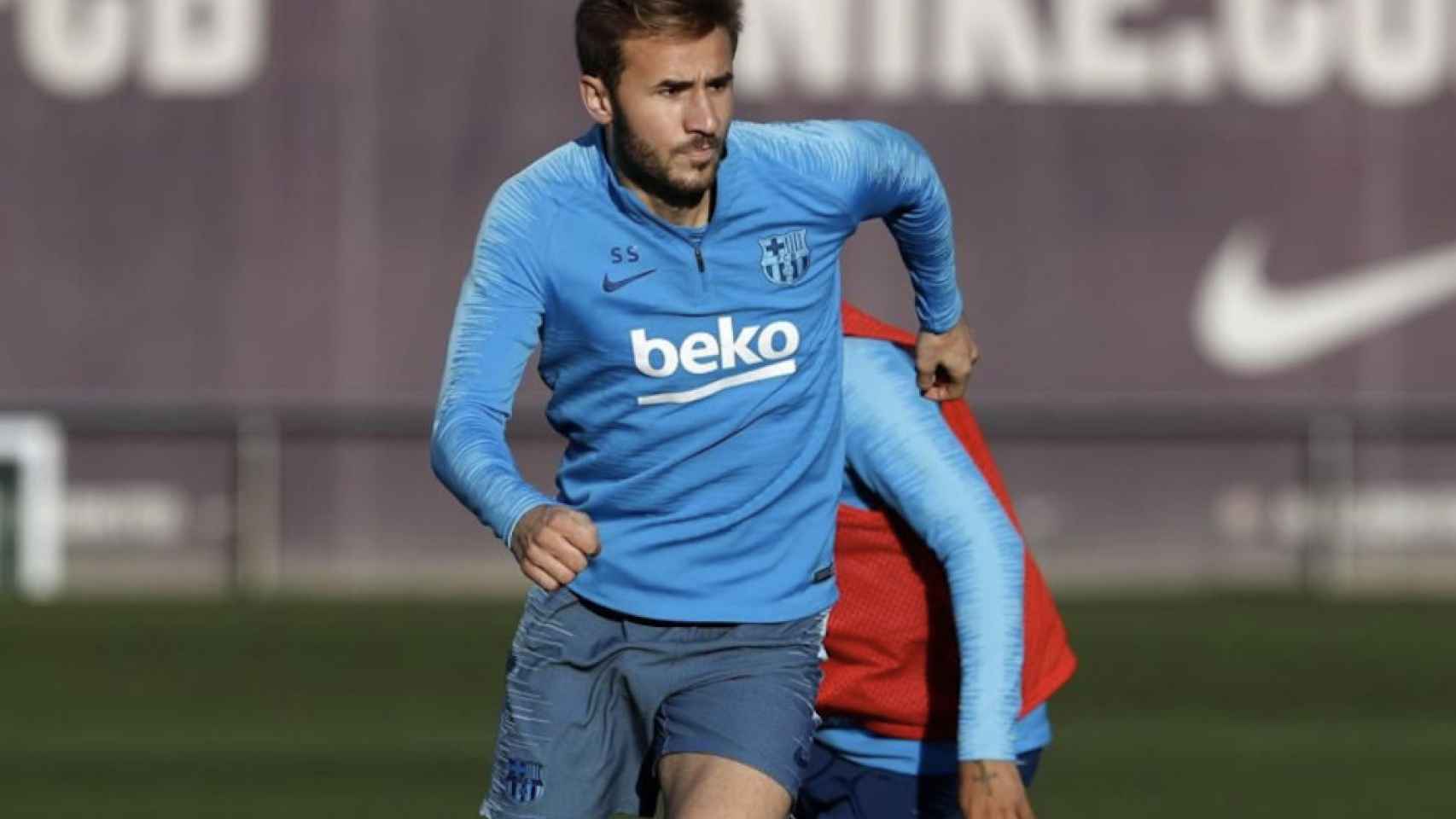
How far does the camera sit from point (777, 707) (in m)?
4.81

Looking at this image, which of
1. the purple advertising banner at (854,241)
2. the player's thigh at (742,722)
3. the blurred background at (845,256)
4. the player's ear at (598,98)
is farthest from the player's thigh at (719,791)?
the purple advertising banner at (854,241)

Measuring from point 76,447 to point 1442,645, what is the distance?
259 inches

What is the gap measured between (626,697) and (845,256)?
1041cm

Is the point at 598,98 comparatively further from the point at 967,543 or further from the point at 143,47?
the point at 143,47

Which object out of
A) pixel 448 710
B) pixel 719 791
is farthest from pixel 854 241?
pixel 719 791

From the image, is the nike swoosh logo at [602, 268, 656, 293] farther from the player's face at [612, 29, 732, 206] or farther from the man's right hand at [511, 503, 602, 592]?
the man's right hand at [511, 503, 602, 592]

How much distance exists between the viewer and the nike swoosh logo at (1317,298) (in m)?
15.5

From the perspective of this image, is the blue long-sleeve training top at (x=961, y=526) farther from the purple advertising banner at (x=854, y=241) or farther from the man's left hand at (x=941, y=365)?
the purple advertising banner at (x=854, y=241)

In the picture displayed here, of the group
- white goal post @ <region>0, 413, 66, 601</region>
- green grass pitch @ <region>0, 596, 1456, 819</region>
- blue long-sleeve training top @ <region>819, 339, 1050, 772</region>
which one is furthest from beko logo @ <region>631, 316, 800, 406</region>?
white goal post @ <region>0, 413, 66, 601</region>

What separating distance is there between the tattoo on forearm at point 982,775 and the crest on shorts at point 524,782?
677 millimetres

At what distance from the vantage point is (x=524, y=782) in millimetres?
4852

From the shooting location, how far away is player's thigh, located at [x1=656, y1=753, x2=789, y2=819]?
4.70m

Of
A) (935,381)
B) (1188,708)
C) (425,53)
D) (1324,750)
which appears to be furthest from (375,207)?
(935,381)

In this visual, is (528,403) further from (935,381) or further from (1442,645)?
(935,381)
